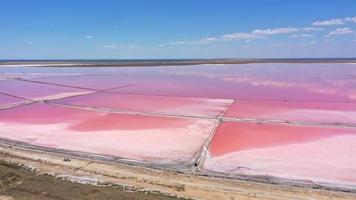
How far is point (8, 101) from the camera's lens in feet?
55.2

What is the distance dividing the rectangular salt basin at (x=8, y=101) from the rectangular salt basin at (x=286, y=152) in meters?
9.19

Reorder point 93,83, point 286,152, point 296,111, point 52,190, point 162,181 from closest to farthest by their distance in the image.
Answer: point 52,190 < point 162,181 < point 286,152 < point 296,111 < point 93,83

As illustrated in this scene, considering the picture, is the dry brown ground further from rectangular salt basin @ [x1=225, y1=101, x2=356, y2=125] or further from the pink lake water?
rectangular salt basin @ [x1=225, y1=101, x2=356, y2=125]

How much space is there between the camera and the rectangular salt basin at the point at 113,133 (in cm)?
838

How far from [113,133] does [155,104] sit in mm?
5294

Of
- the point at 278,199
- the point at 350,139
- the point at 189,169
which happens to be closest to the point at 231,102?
the point at 350,139

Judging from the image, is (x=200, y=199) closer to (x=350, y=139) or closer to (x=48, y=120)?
(x=350, y=139)

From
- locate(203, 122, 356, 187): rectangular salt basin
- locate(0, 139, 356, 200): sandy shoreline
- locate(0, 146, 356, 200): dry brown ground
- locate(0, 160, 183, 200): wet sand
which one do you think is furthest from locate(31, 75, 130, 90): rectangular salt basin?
locate(0, 160, 183, 200): wet sand

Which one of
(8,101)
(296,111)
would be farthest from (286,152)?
(8,101)

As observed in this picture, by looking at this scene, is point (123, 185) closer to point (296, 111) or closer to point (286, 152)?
point (286, 152)

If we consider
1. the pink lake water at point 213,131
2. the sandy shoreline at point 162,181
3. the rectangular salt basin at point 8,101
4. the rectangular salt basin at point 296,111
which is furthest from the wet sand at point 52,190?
the rectangular salt basin at point 8,101

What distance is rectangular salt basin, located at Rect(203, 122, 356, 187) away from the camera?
6.93 metres

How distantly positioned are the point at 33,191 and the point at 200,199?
2365 mm

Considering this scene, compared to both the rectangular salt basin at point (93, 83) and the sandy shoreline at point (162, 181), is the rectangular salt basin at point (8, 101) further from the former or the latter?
the sandy shoreline at point (162, 181)
